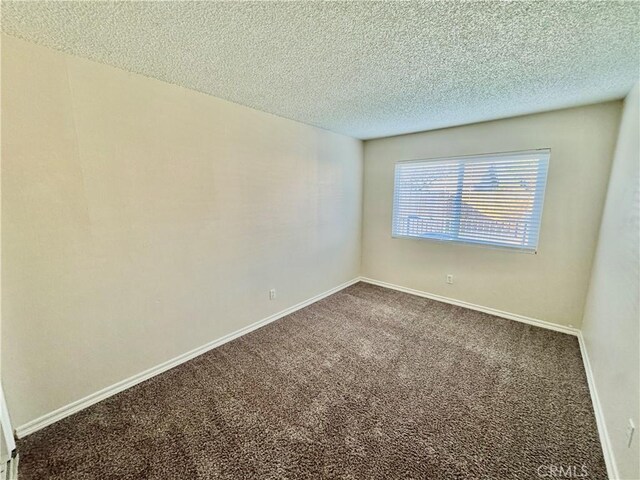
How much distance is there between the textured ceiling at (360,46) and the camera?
1.21 meters

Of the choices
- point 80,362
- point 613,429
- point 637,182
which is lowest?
point 613,429

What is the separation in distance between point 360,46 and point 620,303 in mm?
A: 2220

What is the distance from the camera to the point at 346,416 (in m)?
1.68

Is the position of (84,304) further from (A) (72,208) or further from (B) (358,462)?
(B) (358,462)

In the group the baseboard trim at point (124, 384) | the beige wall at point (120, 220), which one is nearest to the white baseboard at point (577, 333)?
the baseboard trim at point (124, 384)

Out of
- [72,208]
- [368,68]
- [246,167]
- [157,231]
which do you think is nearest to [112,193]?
[72,208]

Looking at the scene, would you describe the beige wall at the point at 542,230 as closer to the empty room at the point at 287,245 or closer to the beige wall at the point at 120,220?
the empty room at the point at 287,245

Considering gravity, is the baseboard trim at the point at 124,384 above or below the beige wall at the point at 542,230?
below

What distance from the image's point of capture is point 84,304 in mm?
1737

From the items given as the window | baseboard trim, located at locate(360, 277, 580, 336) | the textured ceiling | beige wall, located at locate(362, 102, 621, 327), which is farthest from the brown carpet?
the textured ceiling

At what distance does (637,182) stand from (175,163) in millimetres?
3182

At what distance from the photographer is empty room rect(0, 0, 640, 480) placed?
4.43 ft

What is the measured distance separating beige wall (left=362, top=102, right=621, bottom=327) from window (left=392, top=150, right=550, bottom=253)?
0.09 meters

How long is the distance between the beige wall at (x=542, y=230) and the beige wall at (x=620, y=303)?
0.20 m
